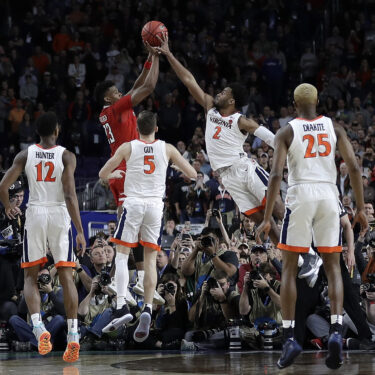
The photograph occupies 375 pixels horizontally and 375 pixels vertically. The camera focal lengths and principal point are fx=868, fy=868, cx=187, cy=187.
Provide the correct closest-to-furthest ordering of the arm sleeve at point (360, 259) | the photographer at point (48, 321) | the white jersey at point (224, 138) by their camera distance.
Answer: the white jersey at point (224, 138)
the photographer at point (48, 321)
the arm sleeve at point (360, 259)

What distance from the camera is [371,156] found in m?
16.4

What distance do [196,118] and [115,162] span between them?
34.3 ft

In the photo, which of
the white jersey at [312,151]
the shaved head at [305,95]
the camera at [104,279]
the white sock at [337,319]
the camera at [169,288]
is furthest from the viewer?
the camera at [169,288]

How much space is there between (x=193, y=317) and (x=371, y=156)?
230 inches

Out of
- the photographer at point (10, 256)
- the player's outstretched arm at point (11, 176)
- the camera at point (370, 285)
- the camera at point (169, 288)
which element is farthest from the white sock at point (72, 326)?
the camera at point (370, 285)

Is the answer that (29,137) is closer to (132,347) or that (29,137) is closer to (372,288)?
(132,347)

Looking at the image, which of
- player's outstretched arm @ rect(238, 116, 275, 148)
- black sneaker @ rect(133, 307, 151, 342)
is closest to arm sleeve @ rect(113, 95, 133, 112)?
player's outstretched arm @ rect(238, 116, 275, 148)

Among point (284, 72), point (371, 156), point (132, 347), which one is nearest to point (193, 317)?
point (132, 347)

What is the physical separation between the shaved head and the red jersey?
8.72ft

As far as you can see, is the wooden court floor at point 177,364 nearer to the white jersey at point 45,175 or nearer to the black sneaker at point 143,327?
the black sneaker at point 143,327

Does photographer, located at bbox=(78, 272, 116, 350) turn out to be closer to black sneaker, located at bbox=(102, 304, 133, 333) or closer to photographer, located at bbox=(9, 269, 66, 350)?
photographer, located at bbox=(9, 269, 66, 350)

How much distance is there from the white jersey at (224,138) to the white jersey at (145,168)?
0.73 m

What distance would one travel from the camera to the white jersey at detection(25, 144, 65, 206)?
9555 millimetres

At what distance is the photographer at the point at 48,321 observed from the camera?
12.3 meters
